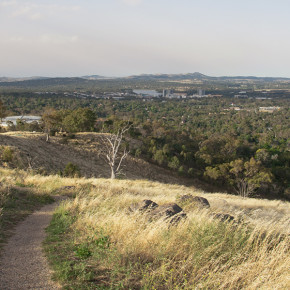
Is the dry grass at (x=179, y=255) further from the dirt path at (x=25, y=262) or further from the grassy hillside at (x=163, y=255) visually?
the dirt path at (x=25, y=262)

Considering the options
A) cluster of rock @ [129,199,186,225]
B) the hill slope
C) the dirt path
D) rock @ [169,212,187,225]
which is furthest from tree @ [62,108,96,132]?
rock @ [169,212,187,225]

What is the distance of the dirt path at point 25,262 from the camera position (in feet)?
11.5

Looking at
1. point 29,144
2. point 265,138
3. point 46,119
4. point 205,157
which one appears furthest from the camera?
point 265,138

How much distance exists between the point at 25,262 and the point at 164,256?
2.09 m

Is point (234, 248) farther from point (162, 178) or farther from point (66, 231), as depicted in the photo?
point (162, 178)

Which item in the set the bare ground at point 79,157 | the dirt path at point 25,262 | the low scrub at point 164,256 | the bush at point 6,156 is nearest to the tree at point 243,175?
the bare ground at point 79,157

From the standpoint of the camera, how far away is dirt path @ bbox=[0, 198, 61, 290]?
3.50 meters

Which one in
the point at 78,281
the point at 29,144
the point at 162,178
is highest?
the point at 78,281

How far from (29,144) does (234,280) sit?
96.5 ft

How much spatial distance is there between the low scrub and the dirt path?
0.17m

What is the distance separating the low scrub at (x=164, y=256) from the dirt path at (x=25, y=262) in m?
0.17

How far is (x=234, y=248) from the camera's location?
4305 millimetres

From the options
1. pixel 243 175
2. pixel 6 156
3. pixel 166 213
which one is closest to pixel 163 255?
pixel 166 213

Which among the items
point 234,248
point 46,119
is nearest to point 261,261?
point 234,248
